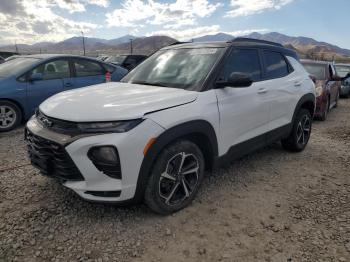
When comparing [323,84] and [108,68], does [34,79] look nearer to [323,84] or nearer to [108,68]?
[108,68]

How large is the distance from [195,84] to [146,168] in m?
1.10

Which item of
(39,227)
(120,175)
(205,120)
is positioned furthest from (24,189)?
(205,120)

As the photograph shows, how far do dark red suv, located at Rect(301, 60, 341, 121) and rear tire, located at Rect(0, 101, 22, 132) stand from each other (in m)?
7.00

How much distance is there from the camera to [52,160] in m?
2.66

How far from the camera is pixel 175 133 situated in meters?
2.74

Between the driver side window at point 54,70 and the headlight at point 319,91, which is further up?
the driver side window at point 54,70

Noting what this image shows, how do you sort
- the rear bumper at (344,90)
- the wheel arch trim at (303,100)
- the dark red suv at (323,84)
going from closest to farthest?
the wheel arch trim at (303,100)
the dark red suv at (323,84)
the rear bumper at (344,90)

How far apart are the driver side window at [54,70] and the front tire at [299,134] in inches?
190

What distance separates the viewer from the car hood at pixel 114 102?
253 cm

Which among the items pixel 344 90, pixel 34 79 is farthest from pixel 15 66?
pixel 344 90

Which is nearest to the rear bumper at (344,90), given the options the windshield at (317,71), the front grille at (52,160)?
the windshield at (317,71)

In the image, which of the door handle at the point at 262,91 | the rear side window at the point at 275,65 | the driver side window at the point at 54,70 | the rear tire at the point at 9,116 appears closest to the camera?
the door handle at the point at 262,91

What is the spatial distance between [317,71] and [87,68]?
254 inches

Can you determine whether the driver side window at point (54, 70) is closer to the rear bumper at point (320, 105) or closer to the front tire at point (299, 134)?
the front tire at point (299, 134)
